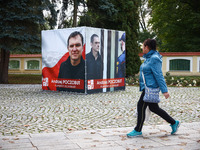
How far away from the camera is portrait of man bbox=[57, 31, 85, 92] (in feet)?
41.8

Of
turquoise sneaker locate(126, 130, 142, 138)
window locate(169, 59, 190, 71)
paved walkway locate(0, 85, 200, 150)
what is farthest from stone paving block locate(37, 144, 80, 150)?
window locate(169, 59, 190, 71)

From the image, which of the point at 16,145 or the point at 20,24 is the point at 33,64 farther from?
the point at 16,145

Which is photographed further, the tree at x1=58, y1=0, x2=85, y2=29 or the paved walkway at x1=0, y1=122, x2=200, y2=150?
the tree at x1=58, y1=0, x2=85, y2=29

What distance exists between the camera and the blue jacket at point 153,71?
5.20m

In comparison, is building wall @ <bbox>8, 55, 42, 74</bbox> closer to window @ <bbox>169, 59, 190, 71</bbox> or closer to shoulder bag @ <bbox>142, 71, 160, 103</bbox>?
window @ <bbox>169, 59, 190, 71</bbox>

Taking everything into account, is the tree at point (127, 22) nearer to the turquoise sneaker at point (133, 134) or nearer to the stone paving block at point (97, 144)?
the turquoise sneaker at point (133, 134)

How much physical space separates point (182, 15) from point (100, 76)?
1060 inches

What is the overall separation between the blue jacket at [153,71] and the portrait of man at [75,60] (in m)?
7.47

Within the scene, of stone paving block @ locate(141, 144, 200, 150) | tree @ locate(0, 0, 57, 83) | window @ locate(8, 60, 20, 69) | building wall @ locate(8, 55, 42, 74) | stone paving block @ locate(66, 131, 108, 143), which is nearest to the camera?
stone paving block @ locate(141, 144, 200, 150)

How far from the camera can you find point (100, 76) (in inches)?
527

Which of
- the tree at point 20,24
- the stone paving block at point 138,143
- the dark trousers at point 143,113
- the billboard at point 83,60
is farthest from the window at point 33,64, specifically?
the stone paving block at point 138,143

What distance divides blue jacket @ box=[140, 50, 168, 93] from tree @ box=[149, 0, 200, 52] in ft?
102

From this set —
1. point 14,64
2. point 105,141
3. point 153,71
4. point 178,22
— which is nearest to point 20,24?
point 153,71

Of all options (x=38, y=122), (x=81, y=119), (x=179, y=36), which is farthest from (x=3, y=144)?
(x=179, y=36)
